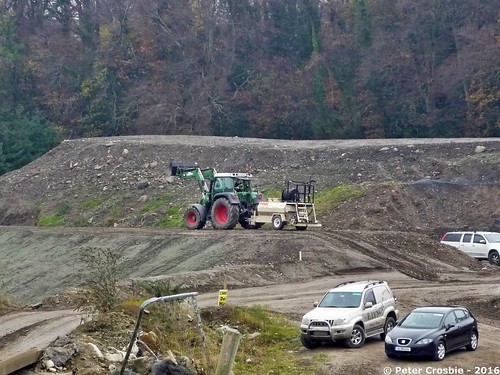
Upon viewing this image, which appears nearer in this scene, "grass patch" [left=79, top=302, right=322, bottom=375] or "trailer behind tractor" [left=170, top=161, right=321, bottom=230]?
"grass patch" [left=79, top=302, right=322, bottom=375]

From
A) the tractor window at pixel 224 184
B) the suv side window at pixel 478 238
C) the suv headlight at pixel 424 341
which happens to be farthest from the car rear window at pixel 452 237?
the suv headlight at pixel 424 341

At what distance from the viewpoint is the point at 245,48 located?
84562mm

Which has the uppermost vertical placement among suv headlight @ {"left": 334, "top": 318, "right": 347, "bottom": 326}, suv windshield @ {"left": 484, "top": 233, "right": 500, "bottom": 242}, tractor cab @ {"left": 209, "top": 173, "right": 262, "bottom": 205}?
tractor cab @ {"left": 209, "top": 173, "right": 262, "bottom": 205}

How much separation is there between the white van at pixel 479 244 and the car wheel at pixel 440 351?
22.0 meters

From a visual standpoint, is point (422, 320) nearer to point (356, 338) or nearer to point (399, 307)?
point (356, 338)

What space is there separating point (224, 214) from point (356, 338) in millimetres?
19787

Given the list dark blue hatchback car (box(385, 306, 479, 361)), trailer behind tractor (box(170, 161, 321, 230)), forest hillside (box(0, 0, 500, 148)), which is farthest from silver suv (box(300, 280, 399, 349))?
forest hillside (box(0, 0, 500, 148))

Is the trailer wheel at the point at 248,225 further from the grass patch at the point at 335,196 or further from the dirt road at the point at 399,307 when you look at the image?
the dirt road at the point at 399,307

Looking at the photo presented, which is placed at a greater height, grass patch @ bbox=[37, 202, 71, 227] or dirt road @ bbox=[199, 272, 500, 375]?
grass patch @ bbox=[37, 202, 71, 227]

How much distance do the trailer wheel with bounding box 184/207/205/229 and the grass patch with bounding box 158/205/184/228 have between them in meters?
5.02

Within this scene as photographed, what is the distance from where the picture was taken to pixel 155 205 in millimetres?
54031

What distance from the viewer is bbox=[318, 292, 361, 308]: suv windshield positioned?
76.1 ft

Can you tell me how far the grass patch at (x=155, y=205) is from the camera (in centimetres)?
5356

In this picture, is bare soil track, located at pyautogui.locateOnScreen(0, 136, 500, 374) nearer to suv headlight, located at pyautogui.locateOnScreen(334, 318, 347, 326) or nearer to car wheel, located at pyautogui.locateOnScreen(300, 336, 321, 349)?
car wheel, located at pyautogui.locateOnScreen(300, 336, 321, 349)
